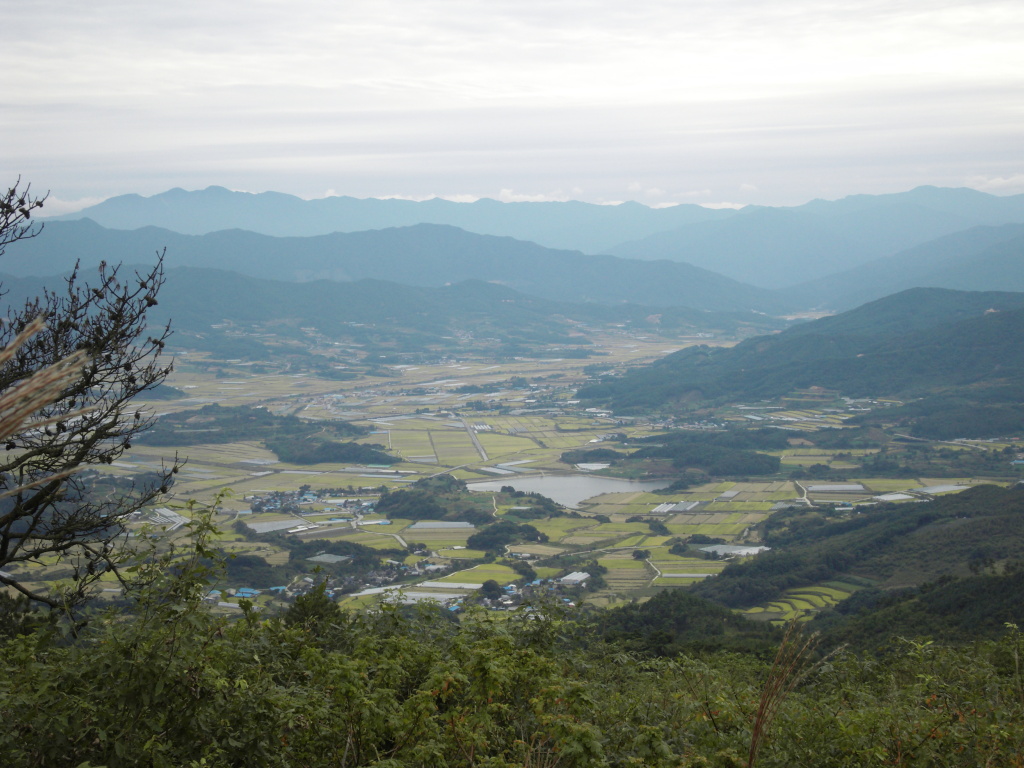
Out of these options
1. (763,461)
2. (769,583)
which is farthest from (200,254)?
(769,583)

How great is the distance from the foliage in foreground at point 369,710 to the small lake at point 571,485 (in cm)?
3361

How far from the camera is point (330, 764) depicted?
3934 millimetres

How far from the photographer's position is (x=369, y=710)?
379 centimetres

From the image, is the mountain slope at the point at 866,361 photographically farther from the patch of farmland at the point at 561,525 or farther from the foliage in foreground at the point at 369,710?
the foliage in foreground at the point at 369,710

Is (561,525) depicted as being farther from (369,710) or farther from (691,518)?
(369,710)

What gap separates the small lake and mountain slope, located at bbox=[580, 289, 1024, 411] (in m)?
26.1

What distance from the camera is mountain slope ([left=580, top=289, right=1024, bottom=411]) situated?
223 ft

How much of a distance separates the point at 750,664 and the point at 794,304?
194868mm

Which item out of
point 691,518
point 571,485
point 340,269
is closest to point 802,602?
point 691,518

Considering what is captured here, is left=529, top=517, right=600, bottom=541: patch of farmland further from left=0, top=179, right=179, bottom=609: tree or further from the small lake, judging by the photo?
left=0, top=179, right=179, bottom=609: tree

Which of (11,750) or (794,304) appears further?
(794,304)

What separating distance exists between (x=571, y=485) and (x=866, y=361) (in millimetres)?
46398

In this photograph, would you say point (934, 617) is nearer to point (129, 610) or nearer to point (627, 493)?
point (129, 610)

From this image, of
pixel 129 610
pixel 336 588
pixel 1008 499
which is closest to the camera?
pixel 129 610
